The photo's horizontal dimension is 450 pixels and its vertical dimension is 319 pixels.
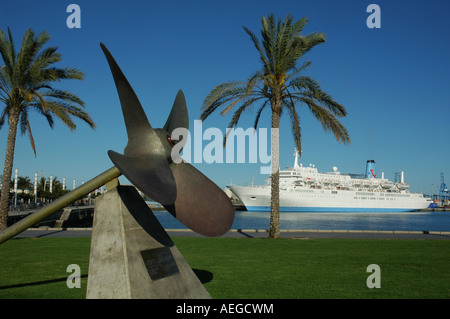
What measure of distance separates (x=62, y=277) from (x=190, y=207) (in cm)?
377

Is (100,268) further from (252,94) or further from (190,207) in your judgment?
(252,94)

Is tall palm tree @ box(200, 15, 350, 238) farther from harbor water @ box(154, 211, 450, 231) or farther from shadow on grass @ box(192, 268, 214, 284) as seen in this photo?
harbor water @ box(154, 211, 450, 231)

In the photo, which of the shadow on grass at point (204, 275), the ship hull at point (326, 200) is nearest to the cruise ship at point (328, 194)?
the ship hull at point (326, 200)

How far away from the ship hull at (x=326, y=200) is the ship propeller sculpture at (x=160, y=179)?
5106 centimetres

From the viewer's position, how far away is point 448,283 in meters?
6.11

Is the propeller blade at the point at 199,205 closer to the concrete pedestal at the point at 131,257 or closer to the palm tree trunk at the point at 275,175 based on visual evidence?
the concrete pedestal at the point at 131,257

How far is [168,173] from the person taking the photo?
397cm

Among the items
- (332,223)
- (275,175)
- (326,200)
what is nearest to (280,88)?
(275,175)

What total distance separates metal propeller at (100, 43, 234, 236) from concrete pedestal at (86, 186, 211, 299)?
2.27 ft

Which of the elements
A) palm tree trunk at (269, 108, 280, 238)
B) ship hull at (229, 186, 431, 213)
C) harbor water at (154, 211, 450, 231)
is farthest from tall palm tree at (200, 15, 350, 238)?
ship hull at (229, 186, 431, 213)

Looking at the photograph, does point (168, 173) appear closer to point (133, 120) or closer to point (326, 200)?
point (133, 120)

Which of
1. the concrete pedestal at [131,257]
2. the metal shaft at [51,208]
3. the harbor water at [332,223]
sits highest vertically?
the metal shaft at [51,208]

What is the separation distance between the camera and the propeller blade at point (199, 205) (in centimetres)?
389
